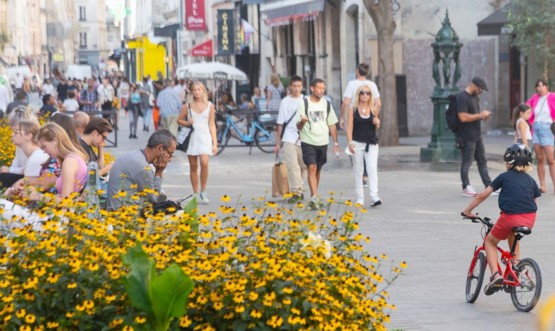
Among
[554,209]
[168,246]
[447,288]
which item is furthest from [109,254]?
[554,209]

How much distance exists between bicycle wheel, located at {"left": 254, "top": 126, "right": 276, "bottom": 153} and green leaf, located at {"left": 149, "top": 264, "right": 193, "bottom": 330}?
2085 centimetres

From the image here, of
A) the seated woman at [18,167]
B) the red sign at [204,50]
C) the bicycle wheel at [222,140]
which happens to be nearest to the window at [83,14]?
the red sign at [204,50]

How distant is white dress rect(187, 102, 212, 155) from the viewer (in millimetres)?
16859

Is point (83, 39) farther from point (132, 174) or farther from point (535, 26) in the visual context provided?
point (132, 174)

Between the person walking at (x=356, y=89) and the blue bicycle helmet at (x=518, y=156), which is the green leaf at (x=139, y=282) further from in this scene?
the person walking at (x=356, y=89)

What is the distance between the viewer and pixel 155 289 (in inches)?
239

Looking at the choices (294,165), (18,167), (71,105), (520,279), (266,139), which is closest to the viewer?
(520,279)

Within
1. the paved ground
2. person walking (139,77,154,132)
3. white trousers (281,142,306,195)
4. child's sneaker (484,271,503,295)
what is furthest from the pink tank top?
person walking (139,77,154,132)

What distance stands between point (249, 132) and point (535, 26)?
6.28 metres

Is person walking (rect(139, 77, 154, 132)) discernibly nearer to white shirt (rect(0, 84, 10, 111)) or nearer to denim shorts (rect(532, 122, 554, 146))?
white shirt (rect(0, 84, 10, 111))

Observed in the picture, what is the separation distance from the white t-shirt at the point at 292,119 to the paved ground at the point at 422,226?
45.7 inches

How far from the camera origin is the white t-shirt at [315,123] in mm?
16031

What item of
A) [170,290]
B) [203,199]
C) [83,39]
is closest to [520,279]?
[170,290]

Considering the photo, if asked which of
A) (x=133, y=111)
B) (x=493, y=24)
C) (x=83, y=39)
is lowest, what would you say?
(x=133, y=111)
